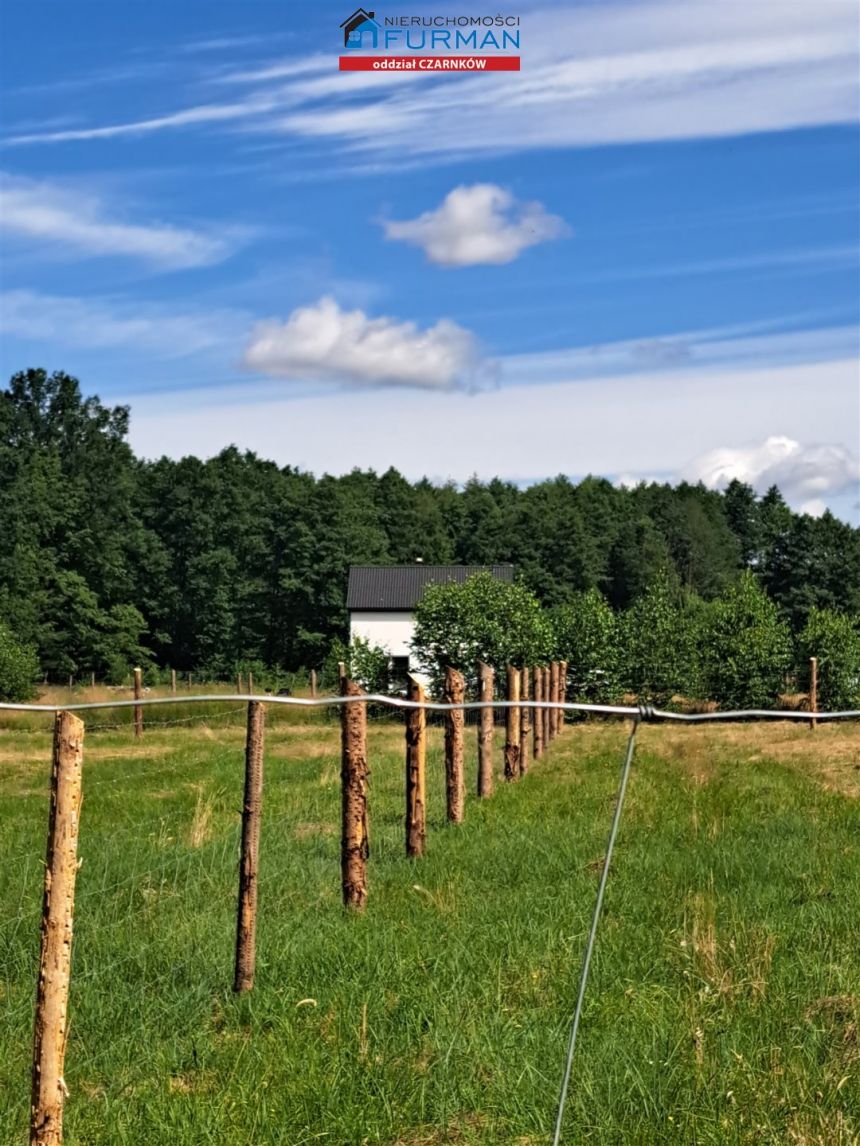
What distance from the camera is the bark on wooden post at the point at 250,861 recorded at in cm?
612

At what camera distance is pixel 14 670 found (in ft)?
157

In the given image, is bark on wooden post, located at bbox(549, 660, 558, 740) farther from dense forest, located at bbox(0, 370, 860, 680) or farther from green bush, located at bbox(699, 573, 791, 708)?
dense forest, located at bbox(0, 370, 860, 680)

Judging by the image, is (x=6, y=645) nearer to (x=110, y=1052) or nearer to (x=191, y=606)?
(x=191, y=606)

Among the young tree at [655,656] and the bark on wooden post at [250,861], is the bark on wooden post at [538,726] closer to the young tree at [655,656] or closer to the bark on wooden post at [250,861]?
the bark on wooden post at [250,861]

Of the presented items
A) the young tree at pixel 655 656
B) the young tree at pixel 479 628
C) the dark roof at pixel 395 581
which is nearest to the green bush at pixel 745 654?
the young tree at pixel 655 656

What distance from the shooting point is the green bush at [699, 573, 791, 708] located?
43.1 meters

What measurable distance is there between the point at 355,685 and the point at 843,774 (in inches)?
377

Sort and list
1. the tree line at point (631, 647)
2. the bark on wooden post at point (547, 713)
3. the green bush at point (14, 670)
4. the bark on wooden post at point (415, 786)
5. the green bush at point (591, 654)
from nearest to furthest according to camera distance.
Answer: the bark on wooden post at point (415, 786) < the bark on wooden post at point (547, 713) < the tree line at point (631, 647) < the green bush at point (591, 654) < the green bush at point (14, 670)

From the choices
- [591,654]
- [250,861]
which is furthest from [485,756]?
[591,654]

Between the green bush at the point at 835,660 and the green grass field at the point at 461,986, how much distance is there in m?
32.2

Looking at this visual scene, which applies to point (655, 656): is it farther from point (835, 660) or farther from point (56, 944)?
point (56, 944)

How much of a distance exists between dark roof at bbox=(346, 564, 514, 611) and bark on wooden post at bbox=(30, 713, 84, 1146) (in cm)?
5653

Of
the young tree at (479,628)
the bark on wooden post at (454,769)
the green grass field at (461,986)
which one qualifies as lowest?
the green grass field at (461,986)

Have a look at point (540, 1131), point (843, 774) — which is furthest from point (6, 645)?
point (540, 1131)
